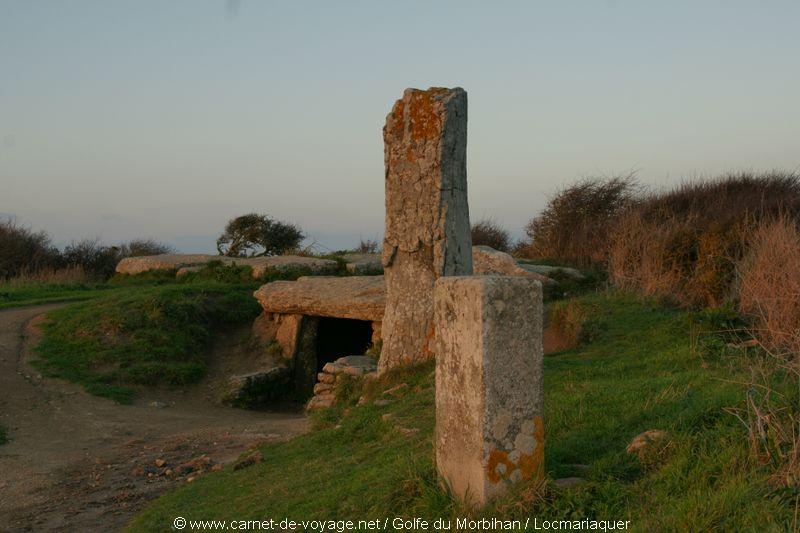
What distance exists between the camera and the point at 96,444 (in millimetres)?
10930

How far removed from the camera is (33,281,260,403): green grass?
46.6ft

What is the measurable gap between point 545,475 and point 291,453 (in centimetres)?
432

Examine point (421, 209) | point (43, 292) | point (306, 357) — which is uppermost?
point (421, 209)

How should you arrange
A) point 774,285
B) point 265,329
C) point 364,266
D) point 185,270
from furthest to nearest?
1. point 185,270
2. point 364,266
3. point 265,329
4. point 774,285

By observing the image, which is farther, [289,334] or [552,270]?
[552,270]

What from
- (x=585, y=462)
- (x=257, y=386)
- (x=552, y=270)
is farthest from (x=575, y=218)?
(x=585, y=462)

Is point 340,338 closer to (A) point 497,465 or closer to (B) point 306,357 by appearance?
(B) point 306,357

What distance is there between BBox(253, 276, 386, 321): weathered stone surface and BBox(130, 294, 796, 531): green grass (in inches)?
156

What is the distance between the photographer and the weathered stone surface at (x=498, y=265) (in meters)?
16.5

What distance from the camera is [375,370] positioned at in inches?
496

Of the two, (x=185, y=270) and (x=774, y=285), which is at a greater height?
(x=185, y=270)

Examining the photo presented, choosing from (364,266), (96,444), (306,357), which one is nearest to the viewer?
(96,444)

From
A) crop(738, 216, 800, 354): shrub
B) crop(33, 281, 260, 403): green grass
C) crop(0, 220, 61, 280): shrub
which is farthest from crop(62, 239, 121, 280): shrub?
crop(738, 216, 800, 354): shrub

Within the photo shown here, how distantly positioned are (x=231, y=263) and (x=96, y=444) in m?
10.7
